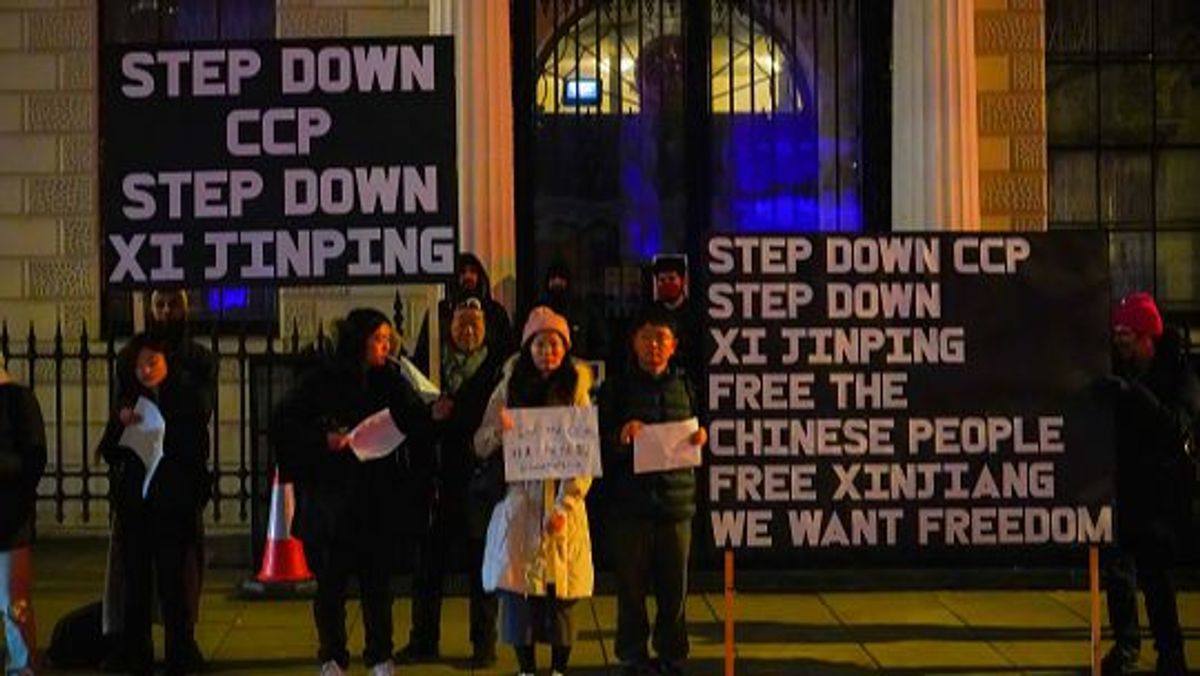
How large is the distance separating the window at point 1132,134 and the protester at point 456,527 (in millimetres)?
6926

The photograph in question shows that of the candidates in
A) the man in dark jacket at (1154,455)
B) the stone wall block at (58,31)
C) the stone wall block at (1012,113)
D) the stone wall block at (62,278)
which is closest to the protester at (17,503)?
the man in dark jacket at (1154,455)

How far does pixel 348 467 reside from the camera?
25.6ft

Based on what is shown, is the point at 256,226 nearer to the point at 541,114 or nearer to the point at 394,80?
the point at 394,80

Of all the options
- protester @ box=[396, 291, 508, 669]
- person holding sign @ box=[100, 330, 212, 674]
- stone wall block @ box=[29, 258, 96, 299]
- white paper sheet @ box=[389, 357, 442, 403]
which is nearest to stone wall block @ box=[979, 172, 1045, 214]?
protester @ box=[396, 291, 508, 669]

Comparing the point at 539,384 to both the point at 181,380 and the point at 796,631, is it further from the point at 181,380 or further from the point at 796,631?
the point at 796,631

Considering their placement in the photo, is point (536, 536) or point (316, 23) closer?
point (536, 536)

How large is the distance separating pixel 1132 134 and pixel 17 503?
380 inches

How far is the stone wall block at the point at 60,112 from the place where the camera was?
13.4 metres

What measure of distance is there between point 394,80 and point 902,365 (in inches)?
A: 116

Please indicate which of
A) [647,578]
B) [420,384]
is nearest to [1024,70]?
[420,384]

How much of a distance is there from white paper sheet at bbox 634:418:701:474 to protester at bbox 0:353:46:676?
2829 millimetres

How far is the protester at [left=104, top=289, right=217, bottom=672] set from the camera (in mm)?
8328

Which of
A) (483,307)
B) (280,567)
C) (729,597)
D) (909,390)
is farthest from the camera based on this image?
(280,567)

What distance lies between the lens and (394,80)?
28.2 ft
